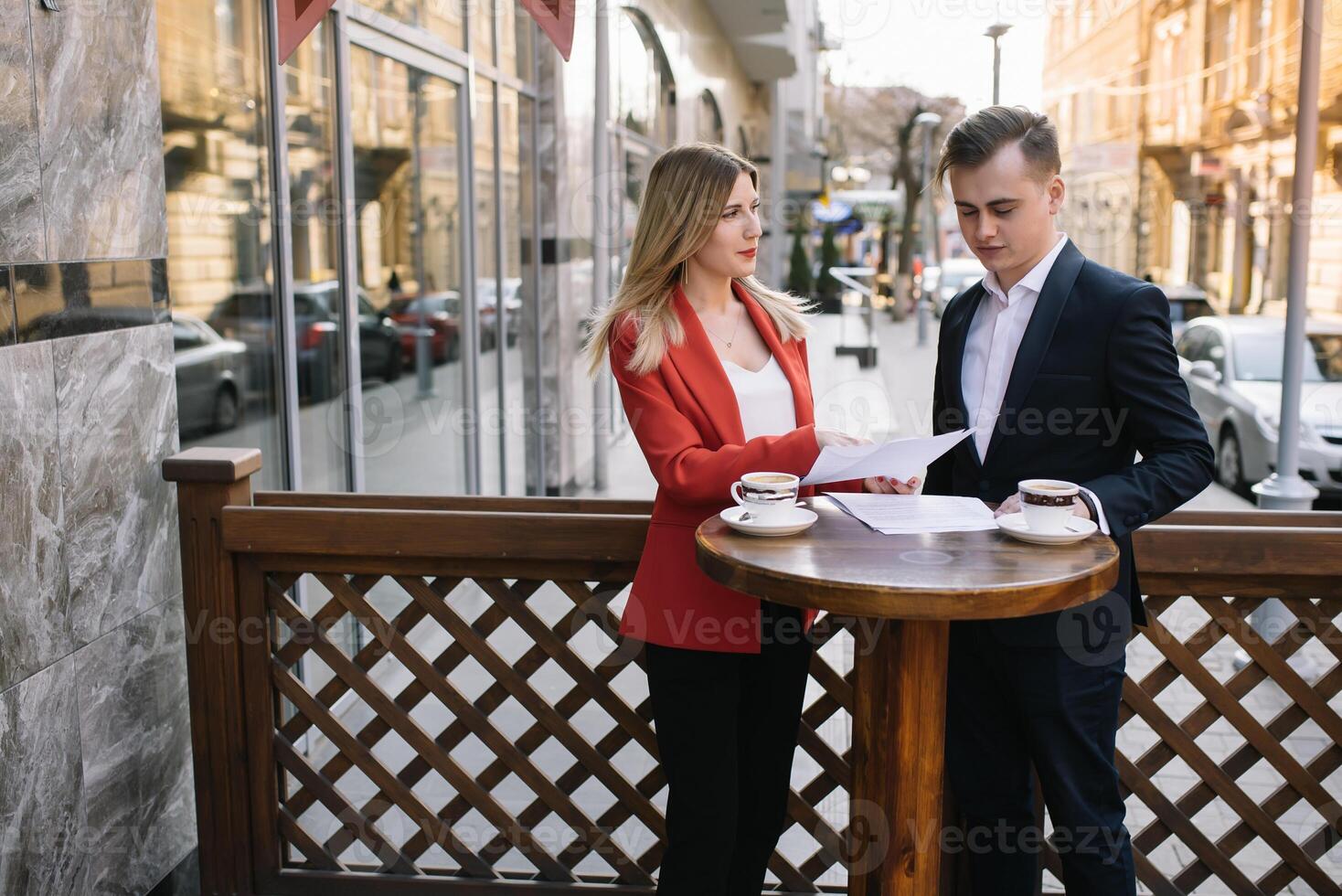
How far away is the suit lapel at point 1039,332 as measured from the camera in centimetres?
224

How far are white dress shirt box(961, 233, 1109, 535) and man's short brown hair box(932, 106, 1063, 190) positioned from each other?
18cm

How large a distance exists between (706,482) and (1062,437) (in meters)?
0.65

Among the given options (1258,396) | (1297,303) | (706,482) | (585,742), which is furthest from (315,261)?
(1258,396)

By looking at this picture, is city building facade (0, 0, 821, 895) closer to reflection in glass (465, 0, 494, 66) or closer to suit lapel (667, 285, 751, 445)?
reflection in glass (465, 0, 494, 66)

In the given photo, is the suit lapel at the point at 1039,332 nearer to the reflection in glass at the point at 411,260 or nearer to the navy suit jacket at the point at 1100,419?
the navy suit jacket at the point at 1100,419

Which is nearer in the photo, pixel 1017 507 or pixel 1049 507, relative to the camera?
pixel 1049 507

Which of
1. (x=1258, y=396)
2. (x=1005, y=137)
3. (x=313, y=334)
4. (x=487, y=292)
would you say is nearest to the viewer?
(x=1005, y=137)

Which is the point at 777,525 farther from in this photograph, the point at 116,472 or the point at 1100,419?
the point at 116,472

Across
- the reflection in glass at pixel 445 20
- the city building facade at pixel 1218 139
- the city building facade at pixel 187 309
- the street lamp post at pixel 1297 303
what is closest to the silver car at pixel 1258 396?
the city building facade at pixel 1218 139

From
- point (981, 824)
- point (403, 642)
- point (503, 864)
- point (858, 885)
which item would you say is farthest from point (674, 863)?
point (503, 864)

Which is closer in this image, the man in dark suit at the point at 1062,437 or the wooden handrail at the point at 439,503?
the man in dark suit at the point at 1062,437

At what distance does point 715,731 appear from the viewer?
2.39 metres

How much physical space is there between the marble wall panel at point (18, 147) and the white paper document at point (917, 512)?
5.46 ft

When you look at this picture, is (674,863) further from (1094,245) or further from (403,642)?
(1094,245)
